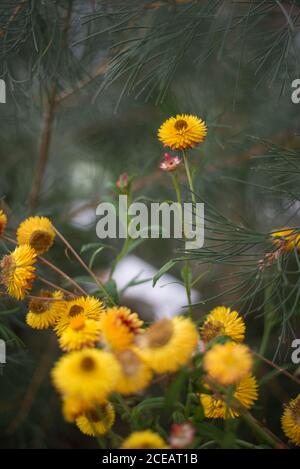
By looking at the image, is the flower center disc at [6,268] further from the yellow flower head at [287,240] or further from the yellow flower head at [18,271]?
the yellow flower head at [287,240]

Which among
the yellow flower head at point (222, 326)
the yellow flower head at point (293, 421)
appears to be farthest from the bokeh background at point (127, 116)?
the yellow flower head at point (293, 421)

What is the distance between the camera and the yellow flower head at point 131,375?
0.39 m

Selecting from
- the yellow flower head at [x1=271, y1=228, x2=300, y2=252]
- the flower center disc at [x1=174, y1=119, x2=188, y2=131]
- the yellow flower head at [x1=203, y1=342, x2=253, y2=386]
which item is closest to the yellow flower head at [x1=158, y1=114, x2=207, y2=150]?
the flower center disc at [x1=174, y1=119, x2=188, y2=131]

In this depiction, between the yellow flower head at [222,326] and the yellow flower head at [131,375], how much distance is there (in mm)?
106

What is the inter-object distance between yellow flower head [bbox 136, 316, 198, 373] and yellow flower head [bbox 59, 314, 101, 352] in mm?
40

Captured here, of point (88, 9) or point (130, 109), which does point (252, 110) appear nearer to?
point (130, 109)

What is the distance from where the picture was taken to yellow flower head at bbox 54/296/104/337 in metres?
0.50

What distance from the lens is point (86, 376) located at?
0.38 m

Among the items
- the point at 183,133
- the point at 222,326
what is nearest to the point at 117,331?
the point at 222,326

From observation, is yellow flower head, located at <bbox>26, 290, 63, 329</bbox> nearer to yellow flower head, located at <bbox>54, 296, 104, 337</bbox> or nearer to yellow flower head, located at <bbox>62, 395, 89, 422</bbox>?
yellow flower head, located at <bbox>54, 296, 104, 337</bbox>

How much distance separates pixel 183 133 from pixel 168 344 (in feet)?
0.76

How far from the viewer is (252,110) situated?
0.96 m

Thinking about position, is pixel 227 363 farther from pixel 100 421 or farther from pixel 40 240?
pixel 40 240

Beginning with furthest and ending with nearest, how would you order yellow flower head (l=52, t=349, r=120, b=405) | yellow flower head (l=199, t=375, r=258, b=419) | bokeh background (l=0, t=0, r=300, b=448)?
bokeh background (l=0, t=0, r=300, b=448) < yellow flower head (l=199, t=375, r=258, b=419) < yellow flower head (l=52, t=349, r=120, b=405)
